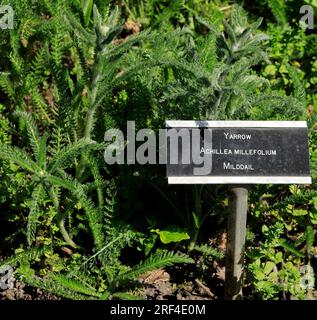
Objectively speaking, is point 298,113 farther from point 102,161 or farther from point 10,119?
point 10,119

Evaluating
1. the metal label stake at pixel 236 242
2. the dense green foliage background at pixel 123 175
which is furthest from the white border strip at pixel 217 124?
the metal label stake at pixel 236 242

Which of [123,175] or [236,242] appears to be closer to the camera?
[236,242]

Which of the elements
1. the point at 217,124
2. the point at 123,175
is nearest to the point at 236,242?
the point at 217,124

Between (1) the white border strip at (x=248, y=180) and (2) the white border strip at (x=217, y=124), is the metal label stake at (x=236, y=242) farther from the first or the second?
(2) the white border strip at (x=217, y=124)

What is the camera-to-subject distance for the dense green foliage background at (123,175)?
231cm

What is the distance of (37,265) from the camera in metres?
2.66

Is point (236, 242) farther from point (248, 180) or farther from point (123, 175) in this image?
point (123, 175)

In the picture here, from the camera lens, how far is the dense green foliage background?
A: 231 centimetres

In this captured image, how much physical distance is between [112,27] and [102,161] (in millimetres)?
623

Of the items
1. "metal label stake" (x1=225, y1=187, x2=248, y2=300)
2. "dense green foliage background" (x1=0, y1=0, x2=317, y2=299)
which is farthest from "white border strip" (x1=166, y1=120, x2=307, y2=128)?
"metal label stake" (x1=225, y1=187, x2=248, y2=300)

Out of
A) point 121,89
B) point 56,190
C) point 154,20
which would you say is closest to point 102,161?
point 56,190

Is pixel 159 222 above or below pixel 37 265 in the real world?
above

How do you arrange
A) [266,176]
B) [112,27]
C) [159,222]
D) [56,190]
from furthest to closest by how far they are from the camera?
[159,222] < [56,190] < [112,27] < [266,176]

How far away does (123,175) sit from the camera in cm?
272
